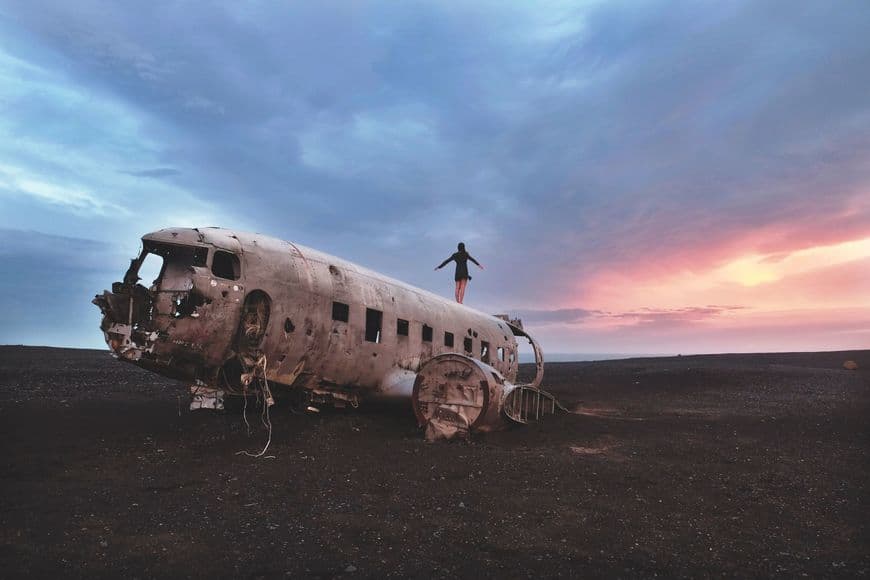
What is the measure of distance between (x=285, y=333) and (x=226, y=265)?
2093mm

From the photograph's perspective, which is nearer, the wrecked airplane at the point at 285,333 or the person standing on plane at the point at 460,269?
the wrecked airplane at the point at 285,333

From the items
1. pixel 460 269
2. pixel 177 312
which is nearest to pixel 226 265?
pixel 177 312

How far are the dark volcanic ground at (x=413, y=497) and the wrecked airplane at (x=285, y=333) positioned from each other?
41.0 inches

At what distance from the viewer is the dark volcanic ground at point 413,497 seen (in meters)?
6.02

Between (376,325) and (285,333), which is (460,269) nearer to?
(376,325)

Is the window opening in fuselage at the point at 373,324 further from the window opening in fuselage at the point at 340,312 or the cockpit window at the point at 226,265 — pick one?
the cockpit window at the point at 226,265

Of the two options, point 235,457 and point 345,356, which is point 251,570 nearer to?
point 235,457

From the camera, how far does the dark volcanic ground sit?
602 centimetres

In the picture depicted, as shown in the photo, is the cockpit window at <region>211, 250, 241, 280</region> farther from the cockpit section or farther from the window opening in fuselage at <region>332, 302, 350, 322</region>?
the window opening in fuselage at <region>332, 302, 350, 322</region>

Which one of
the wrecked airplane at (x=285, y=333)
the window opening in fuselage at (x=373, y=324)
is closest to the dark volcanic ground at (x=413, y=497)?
the wrecked airplane at (x=285, y=333)

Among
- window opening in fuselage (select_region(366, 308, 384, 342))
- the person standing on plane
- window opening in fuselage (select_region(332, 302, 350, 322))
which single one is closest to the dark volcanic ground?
window opening in fuselage (select_region(366, 308, 384, 342))

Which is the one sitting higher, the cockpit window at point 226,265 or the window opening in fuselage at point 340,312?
the cockpit window at point 226,265

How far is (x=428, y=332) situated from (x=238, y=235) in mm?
7341

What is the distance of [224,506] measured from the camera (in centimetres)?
773
